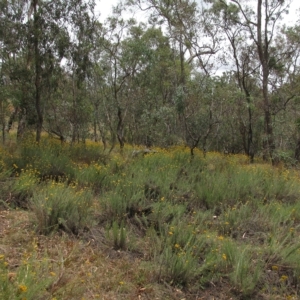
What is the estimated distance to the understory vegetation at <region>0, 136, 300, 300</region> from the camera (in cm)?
329

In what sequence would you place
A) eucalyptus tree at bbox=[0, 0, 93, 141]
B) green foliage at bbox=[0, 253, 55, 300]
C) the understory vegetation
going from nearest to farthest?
1. green foliage at bbox=[0, 253, 55, 300]
2. the understory vegetation
3. eucalyptus tree at bbox=[0, 0, 93, 141]

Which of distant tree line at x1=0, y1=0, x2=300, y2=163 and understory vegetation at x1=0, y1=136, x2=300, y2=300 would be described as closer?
understory vegetation at x1=0, y1=136, x2=300, y2=300

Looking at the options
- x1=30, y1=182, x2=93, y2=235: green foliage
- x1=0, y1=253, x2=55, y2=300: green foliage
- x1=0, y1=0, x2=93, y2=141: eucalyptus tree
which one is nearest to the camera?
x1=0, y1=253, x2=55, y2=300: green foliage

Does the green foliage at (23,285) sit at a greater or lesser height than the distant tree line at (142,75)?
lesser

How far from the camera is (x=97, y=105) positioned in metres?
22.4

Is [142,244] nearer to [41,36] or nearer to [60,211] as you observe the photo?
[60,211]

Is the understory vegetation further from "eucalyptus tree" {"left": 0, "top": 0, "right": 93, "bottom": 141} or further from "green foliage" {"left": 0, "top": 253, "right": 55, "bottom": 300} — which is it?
"eucalyptus tree" {"left": 0, "top": 0, "right": 93, "bottom": 141}

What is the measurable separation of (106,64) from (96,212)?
1447 centimetres

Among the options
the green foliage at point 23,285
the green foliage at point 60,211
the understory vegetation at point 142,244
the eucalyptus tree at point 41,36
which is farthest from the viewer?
the eucalyptus tree at point 41,36

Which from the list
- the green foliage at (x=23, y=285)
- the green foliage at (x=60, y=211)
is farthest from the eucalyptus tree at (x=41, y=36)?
the green foliage at (x=23, y=285)

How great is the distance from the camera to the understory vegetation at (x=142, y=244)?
3285mm

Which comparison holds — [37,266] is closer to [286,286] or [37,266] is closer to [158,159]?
[286,286]

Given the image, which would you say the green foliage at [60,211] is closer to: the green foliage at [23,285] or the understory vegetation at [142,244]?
the understory vegetation at [142,244]

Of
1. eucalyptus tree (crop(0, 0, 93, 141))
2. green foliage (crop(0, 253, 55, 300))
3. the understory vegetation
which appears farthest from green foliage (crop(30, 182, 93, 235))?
eucalyptus tree (crop(0, 0, 93, 141))
